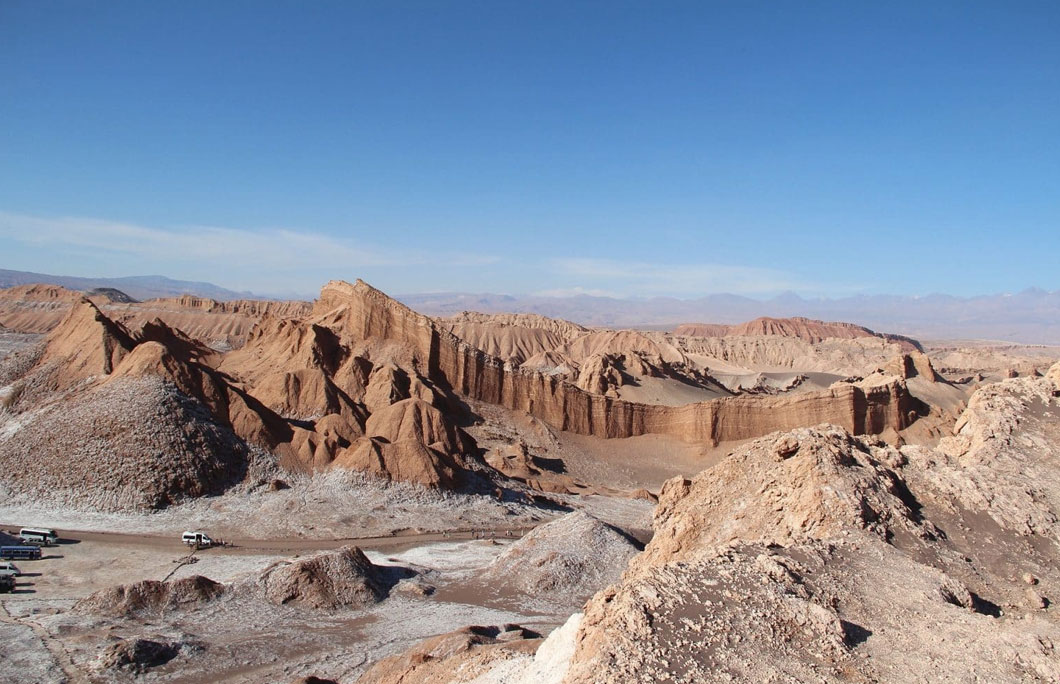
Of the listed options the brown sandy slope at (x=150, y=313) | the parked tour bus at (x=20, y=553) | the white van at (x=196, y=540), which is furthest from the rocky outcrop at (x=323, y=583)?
the brown sandy slope at (x=150, y=313)

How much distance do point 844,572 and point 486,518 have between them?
22.0 m

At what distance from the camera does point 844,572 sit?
10.8m

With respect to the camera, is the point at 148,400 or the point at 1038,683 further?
the point at 148,400

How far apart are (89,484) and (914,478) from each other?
28.6 metres

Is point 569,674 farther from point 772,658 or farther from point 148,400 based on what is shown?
point 148,400

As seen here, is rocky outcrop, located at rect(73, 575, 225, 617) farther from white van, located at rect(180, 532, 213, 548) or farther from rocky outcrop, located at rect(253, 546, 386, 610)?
white van, located at rect(180, 532, 213, 548)

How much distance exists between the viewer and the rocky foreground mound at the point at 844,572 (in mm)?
8961

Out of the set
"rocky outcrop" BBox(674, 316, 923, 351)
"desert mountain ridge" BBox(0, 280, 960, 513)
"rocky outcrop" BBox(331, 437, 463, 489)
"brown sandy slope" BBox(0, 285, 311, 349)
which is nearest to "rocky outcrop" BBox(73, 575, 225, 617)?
"desert mountain ridge" BBox(0, 280, 960, 513)

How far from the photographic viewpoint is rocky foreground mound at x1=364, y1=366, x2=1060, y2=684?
8.96 m

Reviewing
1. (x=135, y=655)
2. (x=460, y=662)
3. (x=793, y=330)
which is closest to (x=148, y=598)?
(x=135, y=655)

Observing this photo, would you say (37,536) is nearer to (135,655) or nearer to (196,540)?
(196,540)

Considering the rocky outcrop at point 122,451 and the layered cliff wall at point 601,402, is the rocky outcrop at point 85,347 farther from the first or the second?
the layered cliff wall at point 601,402

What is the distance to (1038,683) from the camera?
29.2 ft

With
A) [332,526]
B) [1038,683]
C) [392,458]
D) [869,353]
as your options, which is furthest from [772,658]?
[869,353]
